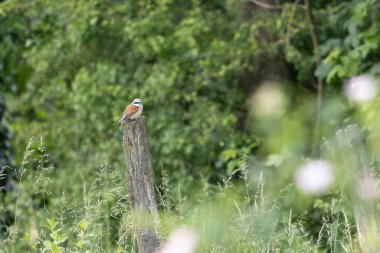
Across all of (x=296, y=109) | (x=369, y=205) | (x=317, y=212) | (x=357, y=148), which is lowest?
(x=317, y=212)

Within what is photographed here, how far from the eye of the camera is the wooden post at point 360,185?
4.68m

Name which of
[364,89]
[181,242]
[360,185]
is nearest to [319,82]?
[364,89]

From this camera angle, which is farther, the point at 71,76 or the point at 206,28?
the point at 71,76

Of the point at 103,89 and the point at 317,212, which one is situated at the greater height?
the point at 103,89

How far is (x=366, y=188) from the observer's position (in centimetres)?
470

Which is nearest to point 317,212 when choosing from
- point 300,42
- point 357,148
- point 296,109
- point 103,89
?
point 296,109

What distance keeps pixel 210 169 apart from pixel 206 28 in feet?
5.59

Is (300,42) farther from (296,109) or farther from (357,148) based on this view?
(357,148)

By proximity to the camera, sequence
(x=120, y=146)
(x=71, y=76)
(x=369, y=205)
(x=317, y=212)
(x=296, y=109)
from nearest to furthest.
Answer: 1. (x=369, y=205)
2. (x=317, y=212)
3. (x=296, y=109)
4. (x=120, y=146)
5. (x=71, y=76)

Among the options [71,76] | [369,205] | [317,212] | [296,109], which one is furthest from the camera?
[71,76]

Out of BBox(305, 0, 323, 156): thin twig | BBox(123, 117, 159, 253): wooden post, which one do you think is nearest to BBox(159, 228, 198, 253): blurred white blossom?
BBox(123, 117, 159, 253): wooden post

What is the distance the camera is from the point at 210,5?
35.4 ft

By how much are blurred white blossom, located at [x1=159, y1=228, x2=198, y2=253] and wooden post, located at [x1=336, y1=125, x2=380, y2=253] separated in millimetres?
932

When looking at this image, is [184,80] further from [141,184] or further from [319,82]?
[141,184]
